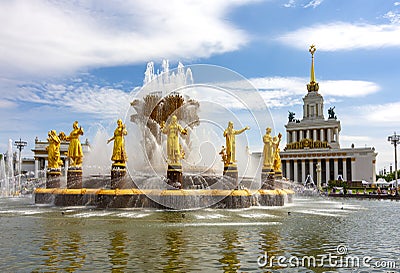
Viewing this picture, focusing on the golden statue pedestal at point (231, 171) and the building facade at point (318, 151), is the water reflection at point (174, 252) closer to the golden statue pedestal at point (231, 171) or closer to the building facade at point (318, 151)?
the golden statue pedestal at point (231, 171)

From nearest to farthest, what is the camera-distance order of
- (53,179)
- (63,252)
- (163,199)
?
(63,252) → (163,199) → (53,179)

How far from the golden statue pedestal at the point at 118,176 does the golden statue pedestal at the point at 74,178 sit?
3.28 m

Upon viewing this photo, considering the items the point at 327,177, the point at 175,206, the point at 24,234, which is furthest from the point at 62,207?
the point at 327,177

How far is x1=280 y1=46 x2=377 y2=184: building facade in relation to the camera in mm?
92188

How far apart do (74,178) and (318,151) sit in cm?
8083

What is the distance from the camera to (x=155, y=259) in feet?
28.6

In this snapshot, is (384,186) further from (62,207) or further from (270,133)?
(62,207)

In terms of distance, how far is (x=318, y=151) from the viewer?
316ft

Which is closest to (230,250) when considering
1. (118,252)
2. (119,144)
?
(118,252)

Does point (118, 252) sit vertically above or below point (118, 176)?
below

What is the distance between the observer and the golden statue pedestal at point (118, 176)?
20.4 meters

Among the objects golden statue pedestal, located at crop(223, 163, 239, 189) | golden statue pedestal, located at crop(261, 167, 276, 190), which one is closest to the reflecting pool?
golden statue pedestal, located at crop(223, 163, 239, 189)

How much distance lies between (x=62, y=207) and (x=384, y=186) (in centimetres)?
6113

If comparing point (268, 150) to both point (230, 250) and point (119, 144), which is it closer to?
point (119, 144)
